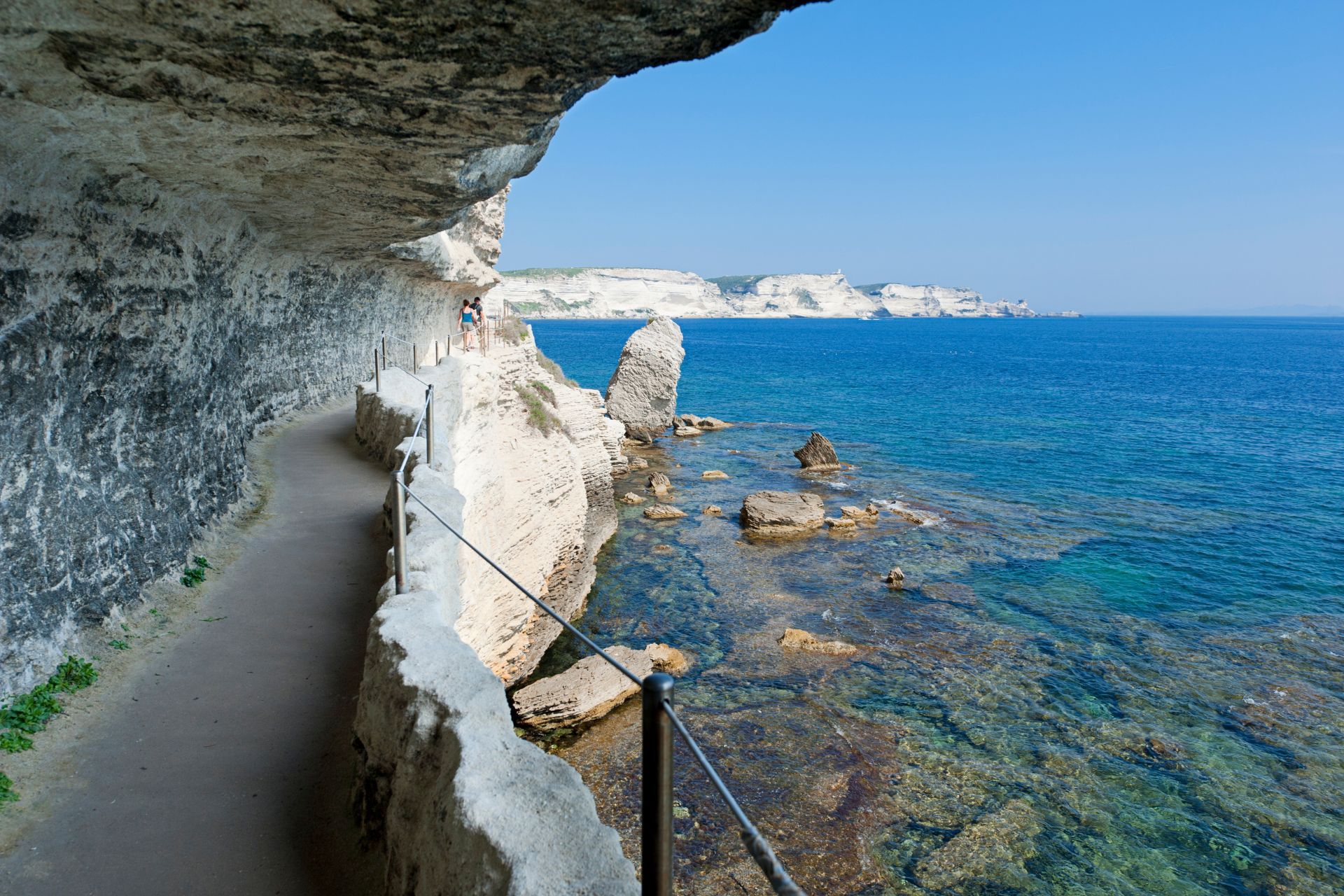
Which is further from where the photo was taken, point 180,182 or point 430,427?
point 430,427

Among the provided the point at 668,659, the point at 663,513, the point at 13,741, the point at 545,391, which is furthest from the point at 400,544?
the point at 663,513

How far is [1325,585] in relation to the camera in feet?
69.5

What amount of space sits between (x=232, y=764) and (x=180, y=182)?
508 cm

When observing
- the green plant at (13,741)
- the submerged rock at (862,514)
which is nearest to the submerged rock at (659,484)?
the submerged rock at (862,514)

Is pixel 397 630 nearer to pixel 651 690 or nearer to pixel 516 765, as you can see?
pixel 516 765

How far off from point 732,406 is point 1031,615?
38.4 meters

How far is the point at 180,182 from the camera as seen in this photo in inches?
288

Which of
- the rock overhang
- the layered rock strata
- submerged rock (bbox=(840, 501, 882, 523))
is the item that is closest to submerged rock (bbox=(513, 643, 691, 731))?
the layered rock strata

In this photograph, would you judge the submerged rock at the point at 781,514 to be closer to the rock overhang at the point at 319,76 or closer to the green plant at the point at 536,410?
the green plant at the point at 536,410

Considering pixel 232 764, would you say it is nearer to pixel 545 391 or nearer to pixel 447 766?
pixel 447 766

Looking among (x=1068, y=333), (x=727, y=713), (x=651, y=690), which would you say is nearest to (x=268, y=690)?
(x=651, y=690)

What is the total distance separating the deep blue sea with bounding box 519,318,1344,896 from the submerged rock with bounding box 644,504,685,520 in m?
0.87

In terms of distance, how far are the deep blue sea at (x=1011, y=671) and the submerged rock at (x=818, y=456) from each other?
91cm

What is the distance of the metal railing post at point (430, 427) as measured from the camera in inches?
365
